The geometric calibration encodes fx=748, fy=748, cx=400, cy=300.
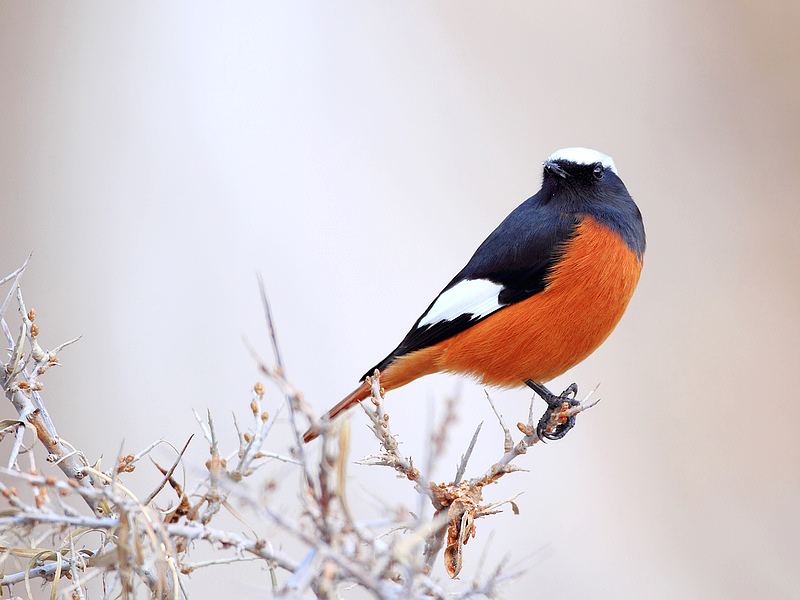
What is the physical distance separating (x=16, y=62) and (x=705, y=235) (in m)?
4.07

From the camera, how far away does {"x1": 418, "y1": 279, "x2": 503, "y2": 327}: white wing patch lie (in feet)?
7.93

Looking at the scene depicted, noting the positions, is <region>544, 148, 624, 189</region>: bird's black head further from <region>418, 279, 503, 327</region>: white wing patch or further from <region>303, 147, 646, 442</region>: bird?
<region>418, 279, 503, 327</region>: white wing patch

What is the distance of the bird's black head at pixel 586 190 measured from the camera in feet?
8.59

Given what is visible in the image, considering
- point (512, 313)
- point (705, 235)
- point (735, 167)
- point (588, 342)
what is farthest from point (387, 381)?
point (735, 167)

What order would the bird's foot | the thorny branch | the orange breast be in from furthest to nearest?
the orange breast < the bird's foot < the thorny branch

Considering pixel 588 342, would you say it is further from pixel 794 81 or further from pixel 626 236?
pixel 794 81

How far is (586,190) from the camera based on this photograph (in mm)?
2699

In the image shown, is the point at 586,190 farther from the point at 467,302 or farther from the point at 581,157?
the point at 467,302

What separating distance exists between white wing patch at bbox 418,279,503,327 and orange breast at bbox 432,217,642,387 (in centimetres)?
5

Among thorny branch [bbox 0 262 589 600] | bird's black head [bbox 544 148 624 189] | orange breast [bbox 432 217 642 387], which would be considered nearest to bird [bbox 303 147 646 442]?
orange breast [bbox 432 217 642 387]

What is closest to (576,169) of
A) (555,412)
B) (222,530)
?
(555,412)

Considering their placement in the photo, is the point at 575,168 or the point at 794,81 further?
the point at 794,81

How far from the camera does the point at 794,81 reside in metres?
4.41

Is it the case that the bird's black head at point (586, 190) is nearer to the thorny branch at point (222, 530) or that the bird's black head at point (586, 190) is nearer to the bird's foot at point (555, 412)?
the bird's foot at point (555, 412)
